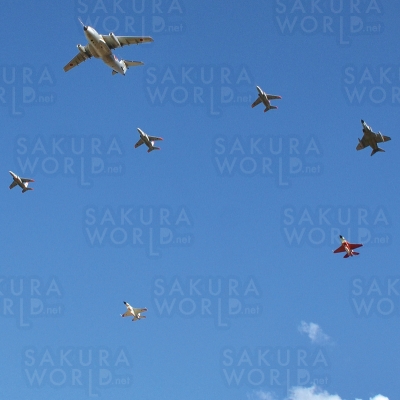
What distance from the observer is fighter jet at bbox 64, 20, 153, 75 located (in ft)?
238

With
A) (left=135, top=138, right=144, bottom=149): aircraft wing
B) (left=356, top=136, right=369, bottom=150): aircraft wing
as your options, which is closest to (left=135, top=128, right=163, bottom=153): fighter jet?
(left=135, top=138, right=144, bottom=149): aircraft wing

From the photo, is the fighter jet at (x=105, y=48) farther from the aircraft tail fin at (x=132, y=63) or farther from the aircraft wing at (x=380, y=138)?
the aircraft wing at (x=380, y=138)

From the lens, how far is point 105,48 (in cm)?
7444

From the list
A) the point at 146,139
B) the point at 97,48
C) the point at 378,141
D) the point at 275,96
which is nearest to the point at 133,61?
the point at 97,48

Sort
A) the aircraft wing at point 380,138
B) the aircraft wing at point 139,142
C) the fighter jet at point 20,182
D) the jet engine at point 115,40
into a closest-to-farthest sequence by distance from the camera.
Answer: the jet engine at point 115,40, the aircraft wing at point 380,138, the fighter jet at point 20,182, the aircraft wing at point 139,142

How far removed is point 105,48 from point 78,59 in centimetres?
571

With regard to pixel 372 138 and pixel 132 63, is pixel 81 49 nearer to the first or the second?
pixel 132 63

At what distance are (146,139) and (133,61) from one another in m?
15.1

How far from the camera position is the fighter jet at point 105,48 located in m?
72.7

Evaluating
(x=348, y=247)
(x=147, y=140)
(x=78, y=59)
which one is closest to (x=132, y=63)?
(x=78, y=59)

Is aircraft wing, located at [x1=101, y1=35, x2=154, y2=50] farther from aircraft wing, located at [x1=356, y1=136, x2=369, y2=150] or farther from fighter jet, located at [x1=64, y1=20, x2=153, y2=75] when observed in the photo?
aircraft wing, located at [x1=356, y1=136, x2=369, y2=150]

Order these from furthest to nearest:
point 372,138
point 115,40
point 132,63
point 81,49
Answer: point 132,63, point 372,138, point 81,49, point 115,40

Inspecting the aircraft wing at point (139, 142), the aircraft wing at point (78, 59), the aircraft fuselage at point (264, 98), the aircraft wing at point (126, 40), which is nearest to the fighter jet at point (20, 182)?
the aircraft wing at point (139, 142)

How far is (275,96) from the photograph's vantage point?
93.7 metres
